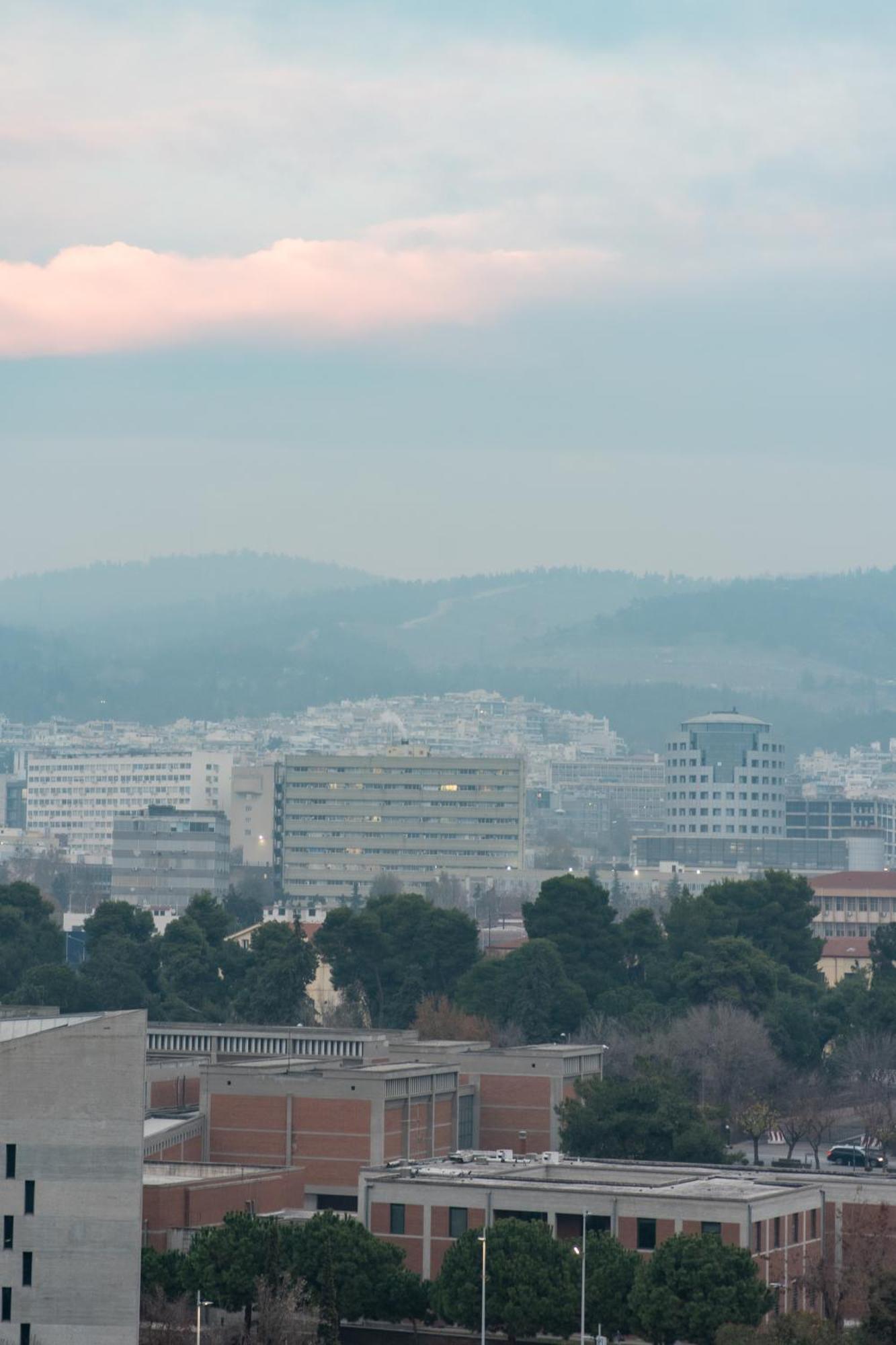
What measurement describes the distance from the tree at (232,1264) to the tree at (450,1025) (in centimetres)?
3705

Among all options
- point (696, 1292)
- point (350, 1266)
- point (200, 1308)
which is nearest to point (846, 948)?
point (350, 1266)

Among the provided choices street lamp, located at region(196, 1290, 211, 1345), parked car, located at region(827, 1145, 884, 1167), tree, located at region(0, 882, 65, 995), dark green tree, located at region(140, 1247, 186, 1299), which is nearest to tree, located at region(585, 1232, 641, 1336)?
street lamp, located at region(196, 1290, 211, 1345)

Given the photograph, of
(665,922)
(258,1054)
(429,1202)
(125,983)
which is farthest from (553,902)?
→ (429,1202)

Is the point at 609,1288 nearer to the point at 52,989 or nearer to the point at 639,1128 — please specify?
the point at 639,1128

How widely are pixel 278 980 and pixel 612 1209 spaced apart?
140 feet

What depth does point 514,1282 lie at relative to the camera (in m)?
52.7

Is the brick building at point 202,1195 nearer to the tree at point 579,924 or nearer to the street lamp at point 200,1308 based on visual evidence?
the street lamp at point 200,1308

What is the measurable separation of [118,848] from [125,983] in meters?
99.3

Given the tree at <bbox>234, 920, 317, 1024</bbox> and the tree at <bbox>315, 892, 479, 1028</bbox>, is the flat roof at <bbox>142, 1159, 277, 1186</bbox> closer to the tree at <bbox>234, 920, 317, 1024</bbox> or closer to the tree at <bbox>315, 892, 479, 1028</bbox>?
the tree at <bbox>234, 920, 317, 1024</bbox>

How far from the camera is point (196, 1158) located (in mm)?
66875

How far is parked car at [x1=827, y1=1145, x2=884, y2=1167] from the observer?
77250mm

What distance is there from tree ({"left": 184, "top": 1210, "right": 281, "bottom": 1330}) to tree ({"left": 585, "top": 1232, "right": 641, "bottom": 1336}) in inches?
234

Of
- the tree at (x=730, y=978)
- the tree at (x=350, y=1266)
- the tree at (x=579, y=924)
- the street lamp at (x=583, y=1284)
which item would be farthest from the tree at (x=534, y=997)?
the street lamp at (x=583, y=1284)

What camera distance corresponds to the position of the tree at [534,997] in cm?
9550
